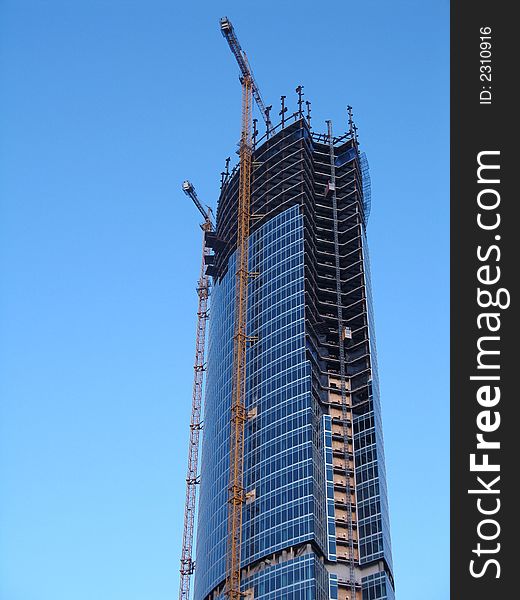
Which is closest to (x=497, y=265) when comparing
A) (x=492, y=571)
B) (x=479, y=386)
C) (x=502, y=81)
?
(x=479, y=386)

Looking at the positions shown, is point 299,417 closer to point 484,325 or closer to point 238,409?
point 238,409

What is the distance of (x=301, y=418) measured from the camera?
6388 inches

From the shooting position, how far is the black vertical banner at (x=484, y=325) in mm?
45500

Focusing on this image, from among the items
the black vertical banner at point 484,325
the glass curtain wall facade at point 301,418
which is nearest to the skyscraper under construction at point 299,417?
the glass curtain wall facade at point 301,418

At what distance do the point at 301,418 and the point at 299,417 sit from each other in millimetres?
506

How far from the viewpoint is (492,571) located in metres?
45.0

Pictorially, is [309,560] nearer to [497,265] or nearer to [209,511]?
[209,511]

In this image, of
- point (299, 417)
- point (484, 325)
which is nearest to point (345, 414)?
point (299, 417)

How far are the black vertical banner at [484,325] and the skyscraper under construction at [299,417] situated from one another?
104m

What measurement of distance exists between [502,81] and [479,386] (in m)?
17.2

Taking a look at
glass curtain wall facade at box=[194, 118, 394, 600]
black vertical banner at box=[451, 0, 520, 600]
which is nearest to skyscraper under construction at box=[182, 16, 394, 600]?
glass curtain wall facade at box=[194, 118, 394, 600]

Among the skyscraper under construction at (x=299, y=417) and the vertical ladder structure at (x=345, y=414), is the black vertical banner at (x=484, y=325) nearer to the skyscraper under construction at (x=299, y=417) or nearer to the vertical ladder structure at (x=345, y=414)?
the skyscraper under construction at (x=299, y=417)

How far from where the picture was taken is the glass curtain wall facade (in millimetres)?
154375

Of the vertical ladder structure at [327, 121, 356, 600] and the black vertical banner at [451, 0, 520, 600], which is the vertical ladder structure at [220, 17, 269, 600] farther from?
the black vertical banner at [451, 0, 520, 600]
